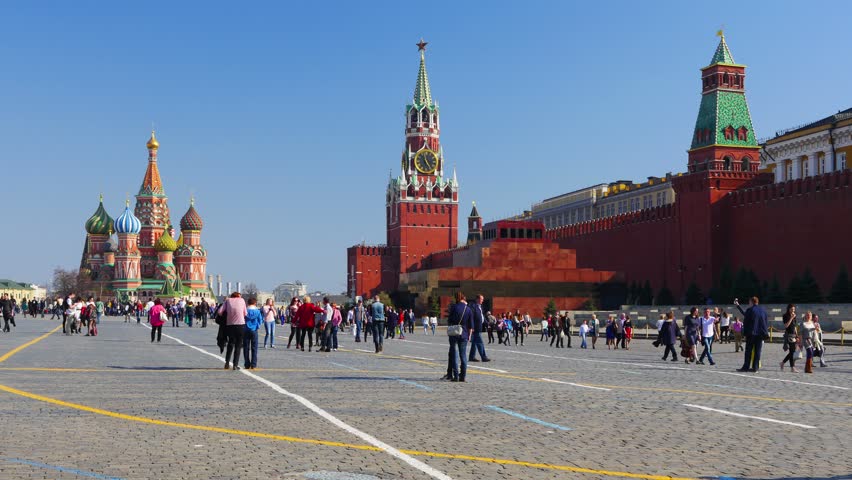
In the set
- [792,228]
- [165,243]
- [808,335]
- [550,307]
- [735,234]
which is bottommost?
[808,335]

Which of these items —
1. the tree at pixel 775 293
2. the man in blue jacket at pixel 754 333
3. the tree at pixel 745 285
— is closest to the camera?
the man in blue jacket at pixel 754 333

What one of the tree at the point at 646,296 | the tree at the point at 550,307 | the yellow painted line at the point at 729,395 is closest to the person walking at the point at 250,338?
the yellow painted line at the point at 729,395

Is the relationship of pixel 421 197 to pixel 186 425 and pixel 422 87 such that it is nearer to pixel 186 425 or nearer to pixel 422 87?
pixel 422 87

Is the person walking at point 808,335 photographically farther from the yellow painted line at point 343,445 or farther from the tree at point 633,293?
the tree at point 633,293

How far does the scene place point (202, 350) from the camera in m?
25.5

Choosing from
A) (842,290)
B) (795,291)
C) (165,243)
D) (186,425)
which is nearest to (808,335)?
(186,425)

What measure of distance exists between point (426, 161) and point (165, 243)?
3364cm

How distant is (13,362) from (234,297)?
13.6 feet

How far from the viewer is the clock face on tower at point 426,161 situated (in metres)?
140

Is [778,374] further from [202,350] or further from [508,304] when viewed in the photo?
[508,304]

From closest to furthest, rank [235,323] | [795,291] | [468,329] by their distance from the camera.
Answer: [468,329]
[235,323]
[795,291]

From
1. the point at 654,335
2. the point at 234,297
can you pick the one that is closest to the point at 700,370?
the point at 234,297

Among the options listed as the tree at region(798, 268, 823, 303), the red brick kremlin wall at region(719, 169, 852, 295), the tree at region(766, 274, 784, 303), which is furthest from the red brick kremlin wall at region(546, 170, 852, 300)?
the tree at region(766, 274, 784, 303)

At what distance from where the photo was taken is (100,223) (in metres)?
147
